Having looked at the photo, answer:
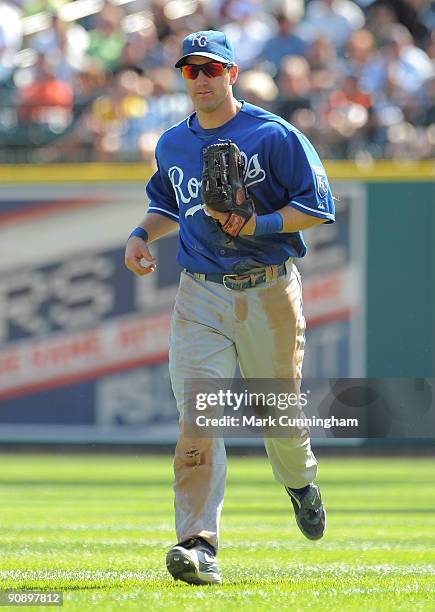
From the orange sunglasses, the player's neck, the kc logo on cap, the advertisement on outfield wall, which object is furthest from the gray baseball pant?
the advertisement on outfield wall

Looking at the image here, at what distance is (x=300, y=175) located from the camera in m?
5.45

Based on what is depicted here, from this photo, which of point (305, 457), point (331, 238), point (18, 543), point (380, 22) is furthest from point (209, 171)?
point (380, 22)

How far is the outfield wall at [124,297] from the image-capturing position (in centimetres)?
1365

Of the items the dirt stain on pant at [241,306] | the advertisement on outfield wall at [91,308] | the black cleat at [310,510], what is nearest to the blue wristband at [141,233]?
the dirt stain on pant at [241,306]

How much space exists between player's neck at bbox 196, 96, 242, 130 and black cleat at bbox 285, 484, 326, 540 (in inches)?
62.5

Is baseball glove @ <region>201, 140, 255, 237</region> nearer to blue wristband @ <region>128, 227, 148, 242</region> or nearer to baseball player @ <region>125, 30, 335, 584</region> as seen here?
baseball player @ <region>125, 30, 335, 584</region>

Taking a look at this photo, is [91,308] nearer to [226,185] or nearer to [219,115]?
[219,115]

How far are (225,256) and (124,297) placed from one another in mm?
8472

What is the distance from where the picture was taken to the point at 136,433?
13766mm

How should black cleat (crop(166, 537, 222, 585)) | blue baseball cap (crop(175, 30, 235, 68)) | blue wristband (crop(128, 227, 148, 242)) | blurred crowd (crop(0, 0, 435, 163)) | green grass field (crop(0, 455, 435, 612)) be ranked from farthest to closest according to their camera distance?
blurred crowd (crop(0, 0, 435, 163))
blue wristband (crop(128, 227, 148, 242))
blue baseball cap (crop(175, 30, 235, 68))
black cleat (crop(166, 537, 222, 585))
green grass field (crop(0, 455, 435, 612))

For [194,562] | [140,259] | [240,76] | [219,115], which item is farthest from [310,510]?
[240,76]

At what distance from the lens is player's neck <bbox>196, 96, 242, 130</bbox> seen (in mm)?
5492

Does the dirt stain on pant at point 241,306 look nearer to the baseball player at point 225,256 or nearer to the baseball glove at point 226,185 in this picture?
the baseball player at point 225,256

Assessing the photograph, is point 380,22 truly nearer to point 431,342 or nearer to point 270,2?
point 270,2
